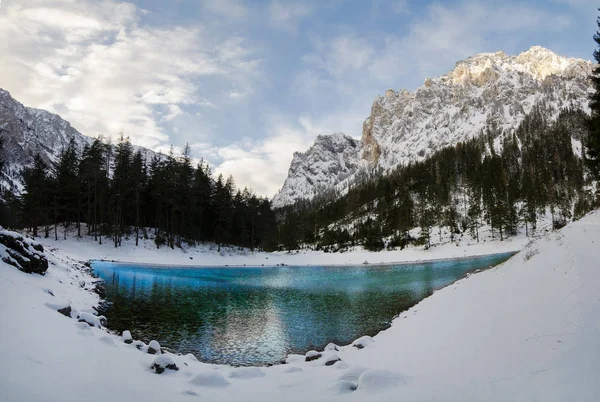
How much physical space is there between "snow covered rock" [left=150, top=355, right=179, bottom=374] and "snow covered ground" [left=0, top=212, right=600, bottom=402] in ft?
0.21

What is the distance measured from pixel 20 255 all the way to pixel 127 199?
148ft

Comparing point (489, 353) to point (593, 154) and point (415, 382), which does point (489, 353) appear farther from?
point (593, 154)

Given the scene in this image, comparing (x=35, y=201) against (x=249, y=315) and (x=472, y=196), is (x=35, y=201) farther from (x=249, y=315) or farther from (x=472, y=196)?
(x=472, y=196)

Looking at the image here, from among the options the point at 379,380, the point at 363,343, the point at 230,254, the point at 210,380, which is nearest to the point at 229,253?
the point at 230,254

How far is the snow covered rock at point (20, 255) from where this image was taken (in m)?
16.7

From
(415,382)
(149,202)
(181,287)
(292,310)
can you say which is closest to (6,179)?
(149,202)

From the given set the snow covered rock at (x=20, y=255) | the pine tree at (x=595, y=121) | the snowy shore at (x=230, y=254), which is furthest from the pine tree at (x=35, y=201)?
the pine tree at (x=595, y=121)

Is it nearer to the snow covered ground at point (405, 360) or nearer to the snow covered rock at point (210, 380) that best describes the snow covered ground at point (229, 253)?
the snow covered ground at point (405, 360)

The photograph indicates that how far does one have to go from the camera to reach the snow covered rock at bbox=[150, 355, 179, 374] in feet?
27.4

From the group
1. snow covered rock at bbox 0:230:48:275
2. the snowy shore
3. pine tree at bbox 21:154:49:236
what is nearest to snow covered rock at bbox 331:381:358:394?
snow covered rock at bbox 0:230:48:275

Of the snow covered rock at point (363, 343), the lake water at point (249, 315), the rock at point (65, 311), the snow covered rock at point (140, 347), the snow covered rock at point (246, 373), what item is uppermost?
the rock at point (65, 311)

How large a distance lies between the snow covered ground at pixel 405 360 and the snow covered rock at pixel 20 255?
5.00 meters

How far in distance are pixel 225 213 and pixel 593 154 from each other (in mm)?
58989

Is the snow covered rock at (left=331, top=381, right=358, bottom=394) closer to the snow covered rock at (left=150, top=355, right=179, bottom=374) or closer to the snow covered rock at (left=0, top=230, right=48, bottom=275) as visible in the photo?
the snow covered rock at (left=150, top=355, right=179, bottom=374)
